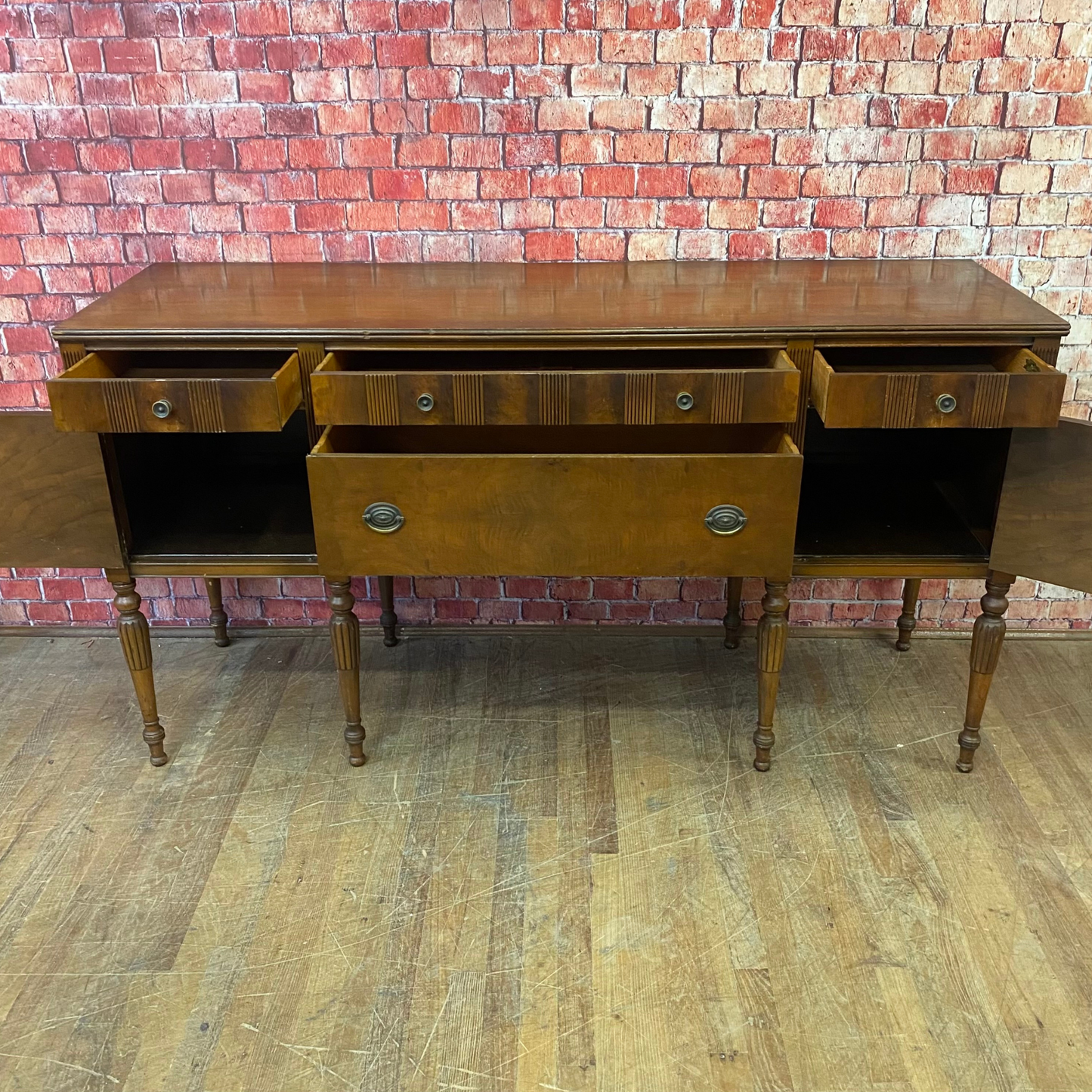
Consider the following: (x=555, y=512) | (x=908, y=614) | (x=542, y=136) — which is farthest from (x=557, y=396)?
(x=908, y=614)

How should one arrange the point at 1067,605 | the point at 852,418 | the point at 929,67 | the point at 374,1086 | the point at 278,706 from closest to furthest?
the point at 374,1086
the point at 852,418
the point at 929,67
the point at 278,706
the point at 1067,605

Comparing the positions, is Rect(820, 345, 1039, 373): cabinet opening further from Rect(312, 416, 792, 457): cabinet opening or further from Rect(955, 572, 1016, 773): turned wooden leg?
Rect(955, 572, 1016, 773): turned wooden leg

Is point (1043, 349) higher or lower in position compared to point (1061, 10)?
lower

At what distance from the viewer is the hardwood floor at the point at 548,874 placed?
1580 mm

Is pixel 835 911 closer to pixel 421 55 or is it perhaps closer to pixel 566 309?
pixel 566 309

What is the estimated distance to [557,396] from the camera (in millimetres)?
1819

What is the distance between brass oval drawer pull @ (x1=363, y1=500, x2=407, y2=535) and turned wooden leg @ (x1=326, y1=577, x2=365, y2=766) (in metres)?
0.16

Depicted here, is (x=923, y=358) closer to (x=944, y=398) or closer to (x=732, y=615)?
(x=944, y=398)

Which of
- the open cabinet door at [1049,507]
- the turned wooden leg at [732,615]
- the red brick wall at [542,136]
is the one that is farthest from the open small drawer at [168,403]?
the open cabinet door at [1049,507]

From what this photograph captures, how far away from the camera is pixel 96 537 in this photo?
6.65 feet

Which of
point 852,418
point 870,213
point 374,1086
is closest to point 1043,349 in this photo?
point 852,418

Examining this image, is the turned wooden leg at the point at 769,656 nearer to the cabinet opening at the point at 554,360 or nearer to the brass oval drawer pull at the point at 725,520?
the brass oval drawer pull at the point at 725,520

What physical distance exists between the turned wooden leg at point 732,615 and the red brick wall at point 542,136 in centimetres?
76

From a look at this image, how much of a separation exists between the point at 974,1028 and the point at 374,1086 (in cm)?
89
